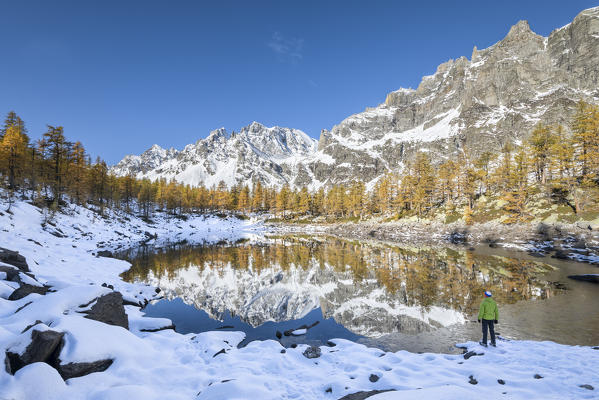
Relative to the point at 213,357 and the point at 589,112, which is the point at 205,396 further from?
the point at 589,112

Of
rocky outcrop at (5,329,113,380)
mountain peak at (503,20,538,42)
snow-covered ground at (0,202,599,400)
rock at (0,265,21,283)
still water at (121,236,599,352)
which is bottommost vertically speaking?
still water at (121,236,599,352)

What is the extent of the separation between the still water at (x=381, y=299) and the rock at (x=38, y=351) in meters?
6.48

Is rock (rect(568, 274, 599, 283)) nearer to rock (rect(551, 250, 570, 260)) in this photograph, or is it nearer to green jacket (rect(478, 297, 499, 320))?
rock (rect(551, 250, 570, 260))

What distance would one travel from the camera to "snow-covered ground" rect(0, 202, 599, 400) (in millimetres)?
5105

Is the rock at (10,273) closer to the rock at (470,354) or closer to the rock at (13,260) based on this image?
the rock at (13,260)

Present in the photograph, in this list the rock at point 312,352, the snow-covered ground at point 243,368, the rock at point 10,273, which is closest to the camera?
the snow-covered ground at point 243,368

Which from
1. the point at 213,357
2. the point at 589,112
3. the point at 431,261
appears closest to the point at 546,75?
the point at 589,112

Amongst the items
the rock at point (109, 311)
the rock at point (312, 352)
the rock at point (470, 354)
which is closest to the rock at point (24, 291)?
the rock at point (109, 311)

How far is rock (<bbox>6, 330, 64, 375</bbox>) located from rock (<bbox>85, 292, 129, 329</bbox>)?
250 centimetres

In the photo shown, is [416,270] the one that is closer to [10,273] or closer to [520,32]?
[10,273]

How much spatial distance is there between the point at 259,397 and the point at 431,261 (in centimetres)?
2587

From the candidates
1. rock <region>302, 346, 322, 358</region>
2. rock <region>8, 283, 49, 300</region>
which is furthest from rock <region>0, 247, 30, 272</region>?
rock <region>302, 346, 322, 358</region>

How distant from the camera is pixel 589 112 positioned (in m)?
35.2

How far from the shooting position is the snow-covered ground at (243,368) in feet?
16.8
